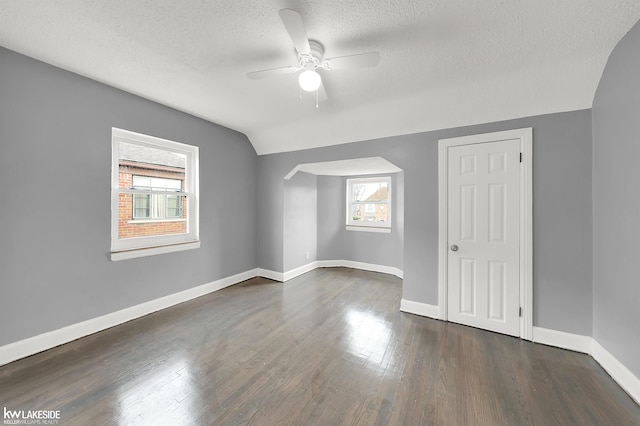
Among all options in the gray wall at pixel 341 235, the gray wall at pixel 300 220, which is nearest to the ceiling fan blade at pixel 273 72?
the gray wall at pixel 300 220

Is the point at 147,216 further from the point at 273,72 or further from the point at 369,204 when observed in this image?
the point at 369,204

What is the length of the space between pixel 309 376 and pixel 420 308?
1.71 meters

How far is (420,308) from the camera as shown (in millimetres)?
3039

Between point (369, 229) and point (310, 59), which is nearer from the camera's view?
point (310, 59)

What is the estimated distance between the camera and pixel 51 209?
2.27m

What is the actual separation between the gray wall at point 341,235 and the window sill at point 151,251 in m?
2.58

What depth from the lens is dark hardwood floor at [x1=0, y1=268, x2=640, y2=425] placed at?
158 centimetres

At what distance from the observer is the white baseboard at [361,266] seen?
477 cm

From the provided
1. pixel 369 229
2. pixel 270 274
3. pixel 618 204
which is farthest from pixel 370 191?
pixel 618 204

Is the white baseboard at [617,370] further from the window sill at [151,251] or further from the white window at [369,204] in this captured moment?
the window sill at [151,251]

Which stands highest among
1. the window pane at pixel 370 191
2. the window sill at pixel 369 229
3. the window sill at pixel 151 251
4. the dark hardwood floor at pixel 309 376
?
the window pane at pixel 370 191

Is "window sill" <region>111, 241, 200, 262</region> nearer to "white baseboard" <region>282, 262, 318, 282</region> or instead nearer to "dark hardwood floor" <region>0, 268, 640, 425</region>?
"dark hardwood floor" <region>0, 268, 640, 425</region>

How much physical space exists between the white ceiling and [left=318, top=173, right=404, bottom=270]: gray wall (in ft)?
7.83

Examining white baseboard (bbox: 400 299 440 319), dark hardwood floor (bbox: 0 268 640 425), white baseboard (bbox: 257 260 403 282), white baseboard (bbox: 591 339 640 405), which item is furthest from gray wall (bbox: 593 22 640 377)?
white baseboard (bbox: 257 260 403 282)
